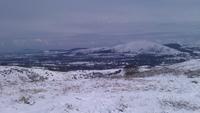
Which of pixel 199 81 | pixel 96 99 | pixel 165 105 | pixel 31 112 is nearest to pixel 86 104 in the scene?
pixel 96 99

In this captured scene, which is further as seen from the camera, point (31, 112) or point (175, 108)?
point (175, 108)

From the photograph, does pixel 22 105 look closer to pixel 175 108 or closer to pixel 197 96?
pixel 175 108

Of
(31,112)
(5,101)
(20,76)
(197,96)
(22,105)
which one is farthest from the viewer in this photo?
(20,76)

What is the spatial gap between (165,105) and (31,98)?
8.52 m

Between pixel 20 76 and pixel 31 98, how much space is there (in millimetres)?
50633

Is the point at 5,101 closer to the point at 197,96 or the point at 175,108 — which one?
the point at 175,108

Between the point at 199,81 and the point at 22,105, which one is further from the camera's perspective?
the point at 199,81

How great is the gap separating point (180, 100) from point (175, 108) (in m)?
1.63

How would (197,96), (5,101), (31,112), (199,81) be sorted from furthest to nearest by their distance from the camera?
(199,81)
(197,96)
(5,101)
(31,112)

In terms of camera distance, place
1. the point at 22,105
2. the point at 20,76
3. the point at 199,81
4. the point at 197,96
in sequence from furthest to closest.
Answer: the point at 20,76 → the point at 199,81 → the point at 197,96 → the point at 22,105

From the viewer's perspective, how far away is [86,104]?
63.6ft

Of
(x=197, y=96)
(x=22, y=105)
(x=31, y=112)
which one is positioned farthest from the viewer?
(x=197, y=96)

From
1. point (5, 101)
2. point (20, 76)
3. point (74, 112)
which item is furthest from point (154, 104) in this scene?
point (20, 76)

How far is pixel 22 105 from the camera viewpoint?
1923cm
